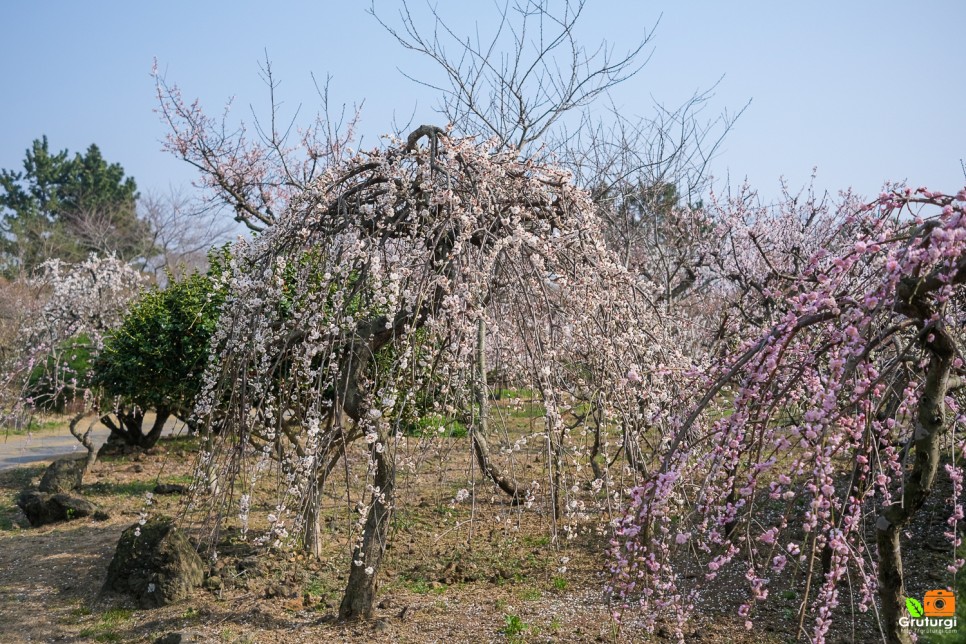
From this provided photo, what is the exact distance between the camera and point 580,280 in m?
3.00

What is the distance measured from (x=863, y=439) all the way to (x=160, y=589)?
12.9 ft

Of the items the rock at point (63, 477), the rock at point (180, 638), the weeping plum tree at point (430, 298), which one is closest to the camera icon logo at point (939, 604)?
the weeping plum tree at point (430, 298)

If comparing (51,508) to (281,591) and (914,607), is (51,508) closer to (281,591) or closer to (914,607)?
(281,591)

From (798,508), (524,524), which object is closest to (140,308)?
(524,524)

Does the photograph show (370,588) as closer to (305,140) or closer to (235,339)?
(235,339)

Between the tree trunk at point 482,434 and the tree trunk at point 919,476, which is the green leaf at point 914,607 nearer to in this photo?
the tree trunk at point 919,476

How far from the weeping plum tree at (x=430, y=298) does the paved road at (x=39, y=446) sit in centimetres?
694

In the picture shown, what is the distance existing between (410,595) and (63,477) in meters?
4.71

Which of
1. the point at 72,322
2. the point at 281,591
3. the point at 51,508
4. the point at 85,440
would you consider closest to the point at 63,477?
the point at 85,440

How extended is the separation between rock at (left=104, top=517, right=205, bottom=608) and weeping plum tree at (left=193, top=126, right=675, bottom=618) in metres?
1.43

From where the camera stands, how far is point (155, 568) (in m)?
4.47

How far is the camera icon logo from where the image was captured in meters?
2.89

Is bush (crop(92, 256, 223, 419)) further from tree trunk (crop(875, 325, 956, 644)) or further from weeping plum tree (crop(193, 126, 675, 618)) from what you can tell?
tree trunk (crop(875, 325, 956, 644))
